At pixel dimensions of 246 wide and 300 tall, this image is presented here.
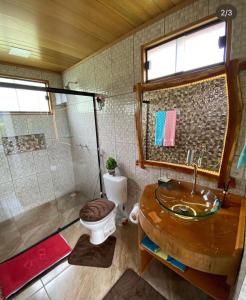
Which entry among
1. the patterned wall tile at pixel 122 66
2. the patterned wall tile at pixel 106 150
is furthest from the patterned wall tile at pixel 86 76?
the patterned wall tile at pixel 106 150

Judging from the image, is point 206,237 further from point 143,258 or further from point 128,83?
point 128,83

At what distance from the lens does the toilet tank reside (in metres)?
1.89

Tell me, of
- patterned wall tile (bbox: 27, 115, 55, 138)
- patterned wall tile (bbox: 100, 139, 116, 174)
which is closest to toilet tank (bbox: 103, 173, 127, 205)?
patterned wall tile (bbox: 100, 139, 116, 174)

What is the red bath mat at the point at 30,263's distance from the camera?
141cm

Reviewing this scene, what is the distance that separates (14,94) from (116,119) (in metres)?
1.61

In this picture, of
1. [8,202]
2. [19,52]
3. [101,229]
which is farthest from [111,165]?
[19,52]

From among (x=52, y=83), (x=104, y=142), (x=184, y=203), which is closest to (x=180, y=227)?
(x=184, y=203)

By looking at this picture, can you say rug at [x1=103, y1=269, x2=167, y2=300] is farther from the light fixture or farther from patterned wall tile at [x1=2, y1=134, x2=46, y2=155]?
the light fixture

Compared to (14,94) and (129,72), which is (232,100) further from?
(14,94)

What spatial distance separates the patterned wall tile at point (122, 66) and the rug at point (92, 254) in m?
1.85

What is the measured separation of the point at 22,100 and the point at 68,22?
4.77 ft

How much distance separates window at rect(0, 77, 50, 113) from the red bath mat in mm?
1911

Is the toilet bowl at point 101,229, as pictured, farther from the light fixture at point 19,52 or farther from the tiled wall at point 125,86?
the light fixture at point 19,52

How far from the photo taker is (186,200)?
1248 mm
